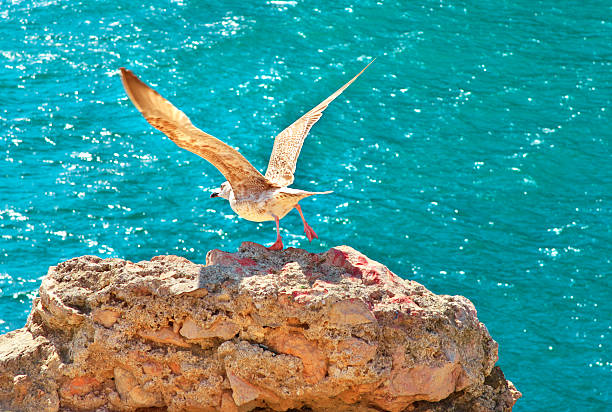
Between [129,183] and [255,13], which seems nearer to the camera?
[129,183]

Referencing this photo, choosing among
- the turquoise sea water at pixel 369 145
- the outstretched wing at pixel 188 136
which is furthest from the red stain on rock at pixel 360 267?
the turquoise sea water at pixel 369 145

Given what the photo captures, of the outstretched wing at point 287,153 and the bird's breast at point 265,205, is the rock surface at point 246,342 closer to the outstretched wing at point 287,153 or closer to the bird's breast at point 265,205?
the bird's breast at point 265,205

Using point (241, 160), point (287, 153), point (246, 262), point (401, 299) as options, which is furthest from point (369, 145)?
point (401, 299)

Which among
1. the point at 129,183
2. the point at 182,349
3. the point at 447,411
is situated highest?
the point at 182,349

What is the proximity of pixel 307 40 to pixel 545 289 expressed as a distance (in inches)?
439

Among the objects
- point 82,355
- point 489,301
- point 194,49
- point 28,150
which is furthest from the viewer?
point 194,49

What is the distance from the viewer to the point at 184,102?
2095 cm

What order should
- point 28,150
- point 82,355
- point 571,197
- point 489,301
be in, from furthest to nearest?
point 28,150
point 571,197
point 489,301
point 82,355

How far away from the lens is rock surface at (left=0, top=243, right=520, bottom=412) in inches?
329

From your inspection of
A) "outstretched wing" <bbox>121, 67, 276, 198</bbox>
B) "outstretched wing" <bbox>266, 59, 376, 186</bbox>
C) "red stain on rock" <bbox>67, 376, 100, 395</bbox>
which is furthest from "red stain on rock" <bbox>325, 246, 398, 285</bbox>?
"red stain on rock" <bbox>67, 376, 100, 395</bbox>

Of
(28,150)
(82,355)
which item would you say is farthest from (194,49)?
(82,355)

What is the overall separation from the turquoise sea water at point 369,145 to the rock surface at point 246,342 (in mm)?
5946

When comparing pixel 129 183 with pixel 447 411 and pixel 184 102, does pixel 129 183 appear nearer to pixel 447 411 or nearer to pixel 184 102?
pixel 184 102

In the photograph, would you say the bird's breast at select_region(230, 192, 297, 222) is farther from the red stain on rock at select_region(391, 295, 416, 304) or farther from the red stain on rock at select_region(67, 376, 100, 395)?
the red stain on rock at select_region(67, 376, 100, 395)
